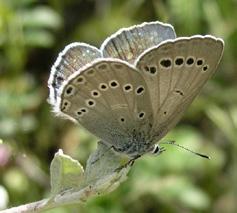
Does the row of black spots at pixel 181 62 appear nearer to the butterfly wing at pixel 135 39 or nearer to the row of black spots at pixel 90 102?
the butterfly wing at pixel 135 39

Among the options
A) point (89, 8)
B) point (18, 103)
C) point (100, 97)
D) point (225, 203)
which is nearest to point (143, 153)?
point (100, 97)

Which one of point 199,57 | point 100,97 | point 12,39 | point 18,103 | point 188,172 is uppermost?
point 199,57

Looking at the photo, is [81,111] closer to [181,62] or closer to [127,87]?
[127,87]

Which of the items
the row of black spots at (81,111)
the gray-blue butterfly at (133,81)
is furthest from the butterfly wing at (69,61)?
the row of black spots at (81,111)

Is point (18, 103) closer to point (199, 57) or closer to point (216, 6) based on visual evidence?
point (216, 6)

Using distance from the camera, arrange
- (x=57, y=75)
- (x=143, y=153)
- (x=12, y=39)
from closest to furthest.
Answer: (x=57, y=75) → (x=143, y=153) → (x=12, y=39)

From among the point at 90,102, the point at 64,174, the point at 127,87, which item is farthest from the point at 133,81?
the point at 64,174

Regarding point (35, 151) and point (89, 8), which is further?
point (89, 8)

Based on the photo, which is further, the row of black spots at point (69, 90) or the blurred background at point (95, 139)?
the blurred background at point (95, 139)
